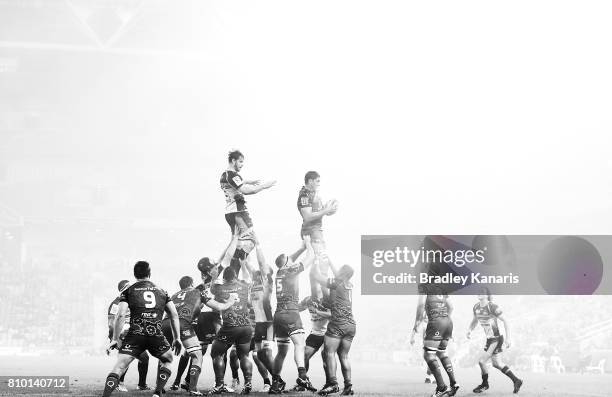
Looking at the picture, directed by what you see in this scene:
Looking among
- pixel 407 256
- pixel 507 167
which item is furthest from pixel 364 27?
pixel 407 256

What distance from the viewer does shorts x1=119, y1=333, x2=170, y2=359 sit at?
1099 centimetres

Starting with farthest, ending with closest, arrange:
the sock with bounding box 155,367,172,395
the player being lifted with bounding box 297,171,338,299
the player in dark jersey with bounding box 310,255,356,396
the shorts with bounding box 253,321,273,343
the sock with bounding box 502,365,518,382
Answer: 1. the sock with bounding box 502,365,518,382
2. the player being lifted with bounding box 297,171,338,299
3. the shorts with bounding box 253,321,273,343
4. the player in dark jersey with bounding box 310,255,356,396
5. the sock with bounding box 155,367,172,395

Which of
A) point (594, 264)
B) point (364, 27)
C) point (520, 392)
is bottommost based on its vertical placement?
point (520, 392)

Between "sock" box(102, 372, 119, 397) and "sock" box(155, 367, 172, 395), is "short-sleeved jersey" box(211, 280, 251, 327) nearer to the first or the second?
"sock" box(155, 367, 172, 395)

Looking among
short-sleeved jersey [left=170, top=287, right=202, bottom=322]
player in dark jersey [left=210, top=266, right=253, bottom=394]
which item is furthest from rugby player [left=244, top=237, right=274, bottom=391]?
short-sleeved jersey [left=170, top=287, right=202, bottom=322]

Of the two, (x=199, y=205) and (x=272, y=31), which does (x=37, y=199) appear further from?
(x=272, y=31)

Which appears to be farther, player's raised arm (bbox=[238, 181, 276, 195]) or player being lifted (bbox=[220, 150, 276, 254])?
player being lifted (bbox=[220, 150, 276, 254])

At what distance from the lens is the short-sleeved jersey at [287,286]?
13531 mm

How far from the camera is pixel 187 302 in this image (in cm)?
1313

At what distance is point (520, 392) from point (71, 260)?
41.2 meters

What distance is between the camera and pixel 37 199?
53000mm

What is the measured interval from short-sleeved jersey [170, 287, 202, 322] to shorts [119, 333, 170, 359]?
167 cm

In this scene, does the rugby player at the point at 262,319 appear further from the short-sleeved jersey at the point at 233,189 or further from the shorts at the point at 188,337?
the shorts at the point at 188,337

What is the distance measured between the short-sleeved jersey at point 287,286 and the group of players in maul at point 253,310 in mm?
18
